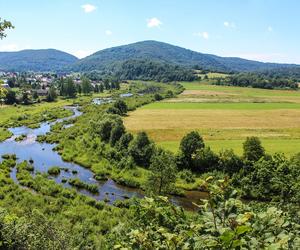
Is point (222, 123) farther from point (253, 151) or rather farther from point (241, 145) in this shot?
point (253, 151)

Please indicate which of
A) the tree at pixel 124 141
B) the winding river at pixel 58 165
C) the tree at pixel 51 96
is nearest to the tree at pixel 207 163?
the winding river at pixel 58 165

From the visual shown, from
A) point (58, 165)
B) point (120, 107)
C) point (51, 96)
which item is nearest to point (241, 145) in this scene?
point (58, 165)

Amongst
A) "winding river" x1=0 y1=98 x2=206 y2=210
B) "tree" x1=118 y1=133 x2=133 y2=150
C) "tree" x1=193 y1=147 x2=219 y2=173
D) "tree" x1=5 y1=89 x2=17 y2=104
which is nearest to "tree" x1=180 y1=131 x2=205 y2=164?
"tree" x1=193 y1=147 x2=219 y2=173

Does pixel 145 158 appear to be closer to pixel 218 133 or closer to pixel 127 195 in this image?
pixel 127 195

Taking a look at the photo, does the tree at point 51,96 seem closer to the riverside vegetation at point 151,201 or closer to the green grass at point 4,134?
the green grass at point 4,134

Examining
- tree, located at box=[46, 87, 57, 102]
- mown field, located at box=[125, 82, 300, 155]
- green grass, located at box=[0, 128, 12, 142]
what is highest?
tree, located at box=[46, 87, 57, 102]

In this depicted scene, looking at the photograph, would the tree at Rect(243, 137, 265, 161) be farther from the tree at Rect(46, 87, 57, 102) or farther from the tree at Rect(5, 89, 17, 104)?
the tree at Rect(46, 87, 57, 102)

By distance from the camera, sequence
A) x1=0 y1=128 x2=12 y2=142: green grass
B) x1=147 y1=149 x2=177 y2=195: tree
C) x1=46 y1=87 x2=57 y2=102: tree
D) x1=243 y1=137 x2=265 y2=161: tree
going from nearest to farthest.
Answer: x1=147 y1=149 x2=177 y2=195: tree
x1=243 y1=137 x2=265 y2=161: tree
x1=0 y1=128 x2=12 y2=142: green grass
x1=46 y1=87 x2=57 y2=102: tree

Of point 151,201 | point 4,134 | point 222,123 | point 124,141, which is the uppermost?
point 151,201
